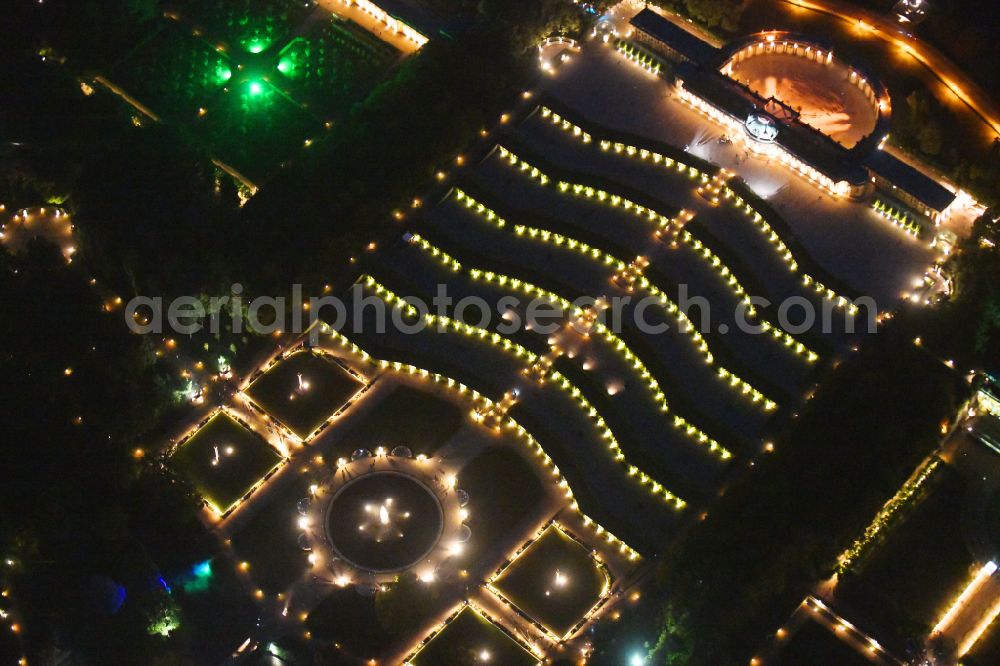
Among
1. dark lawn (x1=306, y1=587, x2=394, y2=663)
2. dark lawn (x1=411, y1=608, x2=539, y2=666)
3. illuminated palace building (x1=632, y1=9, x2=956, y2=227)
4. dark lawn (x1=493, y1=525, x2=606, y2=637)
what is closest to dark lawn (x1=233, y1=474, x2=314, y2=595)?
dark lawn (x1=306, y1=587, x2=394, y2=663)

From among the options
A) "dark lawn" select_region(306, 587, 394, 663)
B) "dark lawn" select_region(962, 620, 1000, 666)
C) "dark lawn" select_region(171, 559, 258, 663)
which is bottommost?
"dark lawn" select_region(171, 559, 258, 663)

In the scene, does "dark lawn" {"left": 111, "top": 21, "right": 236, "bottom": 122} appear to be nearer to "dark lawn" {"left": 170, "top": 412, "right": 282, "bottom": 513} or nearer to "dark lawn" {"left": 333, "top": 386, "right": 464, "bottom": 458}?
"dark lawn" {"left": 170, "top": 412, "right": 282, "bottom": 513}

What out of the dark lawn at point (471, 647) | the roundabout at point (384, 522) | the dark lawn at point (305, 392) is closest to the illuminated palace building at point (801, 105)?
the dark lawn at point (305, 392)

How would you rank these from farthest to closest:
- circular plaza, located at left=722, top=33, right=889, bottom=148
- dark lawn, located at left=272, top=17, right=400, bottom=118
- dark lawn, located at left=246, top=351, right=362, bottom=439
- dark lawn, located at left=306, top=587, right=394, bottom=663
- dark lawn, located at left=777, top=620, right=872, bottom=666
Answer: dark lawn, located at left=272, top=17, right=400, bottom=118 → circular plaza, located at left=722, top=33, right=889, bottom=148 → dark lawn, located at left=246, top=351, right=362, bottom=439 → dark lawn, located at left=306, top=587, right=394, bottom=663 → dark lawn, located at left=777, top=620, right=872, bottom=666

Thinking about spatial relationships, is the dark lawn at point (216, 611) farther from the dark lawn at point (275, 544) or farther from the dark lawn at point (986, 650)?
the dark lawn at point (986, 650)

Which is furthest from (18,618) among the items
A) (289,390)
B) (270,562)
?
(289,390)

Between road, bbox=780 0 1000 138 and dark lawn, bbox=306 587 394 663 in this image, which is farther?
road, bbox=780 0 1000 138

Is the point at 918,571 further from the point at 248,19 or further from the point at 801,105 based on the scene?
the point at 248,19
